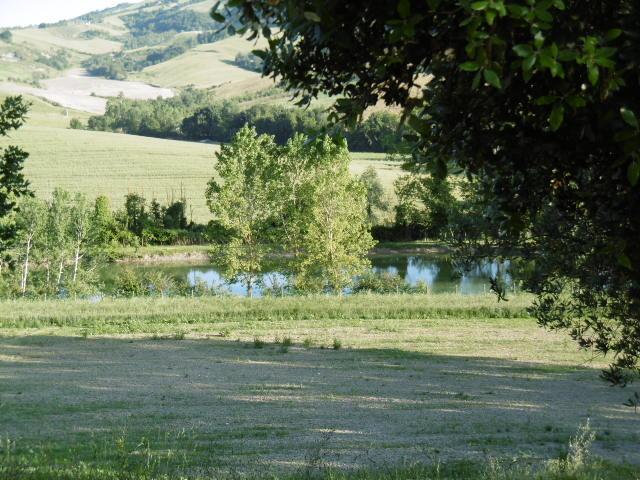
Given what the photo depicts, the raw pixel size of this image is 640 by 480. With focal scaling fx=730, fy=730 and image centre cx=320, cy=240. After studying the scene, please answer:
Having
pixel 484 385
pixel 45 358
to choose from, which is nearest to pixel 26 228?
pixel 45 358

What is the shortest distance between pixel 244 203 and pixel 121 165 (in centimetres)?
6077

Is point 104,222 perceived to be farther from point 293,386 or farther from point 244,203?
point 293,386

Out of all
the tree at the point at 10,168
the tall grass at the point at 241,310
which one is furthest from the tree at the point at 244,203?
the tree at the point at 10,168

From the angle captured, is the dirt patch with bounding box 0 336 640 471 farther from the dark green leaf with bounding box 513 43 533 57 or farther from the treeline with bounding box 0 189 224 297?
the treeline with bounding box 0 189 224 297

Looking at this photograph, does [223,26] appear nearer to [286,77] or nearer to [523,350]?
[286,77]

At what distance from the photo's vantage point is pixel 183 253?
2377 inches

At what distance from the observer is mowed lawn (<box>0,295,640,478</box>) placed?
10.5 meters

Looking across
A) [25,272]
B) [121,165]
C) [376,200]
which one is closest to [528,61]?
[25,272]

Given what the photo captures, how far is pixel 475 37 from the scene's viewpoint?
100 inches

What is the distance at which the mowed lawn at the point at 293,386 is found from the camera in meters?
10.5

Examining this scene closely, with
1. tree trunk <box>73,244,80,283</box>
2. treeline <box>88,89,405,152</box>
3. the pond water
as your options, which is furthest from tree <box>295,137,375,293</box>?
treeline <box>88,89,405,152</box>

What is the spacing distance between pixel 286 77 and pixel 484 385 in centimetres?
1459

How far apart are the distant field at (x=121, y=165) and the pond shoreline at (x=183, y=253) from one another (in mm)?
11423

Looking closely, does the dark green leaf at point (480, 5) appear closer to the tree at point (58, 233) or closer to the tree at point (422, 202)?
the tree at point (58, 233)
